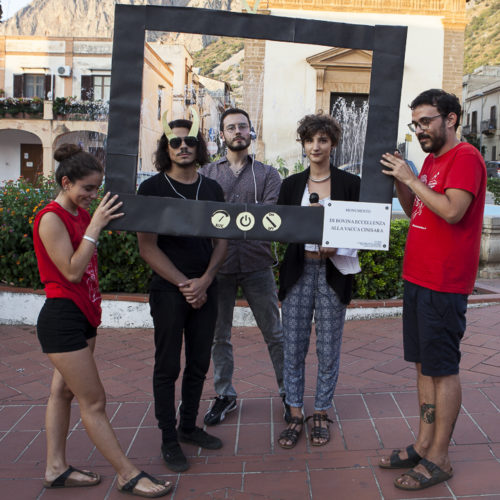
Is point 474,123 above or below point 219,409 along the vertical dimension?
above

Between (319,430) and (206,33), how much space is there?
2383mm

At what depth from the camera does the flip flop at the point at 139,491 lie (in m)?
2.68

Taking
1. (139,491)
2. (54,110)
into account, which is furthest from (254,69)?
(54,110)

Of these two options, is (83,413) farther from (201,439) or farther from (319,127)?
(319,127)

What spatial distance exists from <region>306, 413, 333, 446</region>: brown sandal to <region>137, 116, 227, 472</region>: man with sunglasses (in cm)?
81

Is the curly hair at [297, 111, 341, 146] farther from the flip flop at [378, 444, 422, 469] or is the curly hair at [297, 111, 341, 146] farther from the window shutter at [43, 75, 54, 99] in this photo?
the window shutter at [43, 75, 54, 99]

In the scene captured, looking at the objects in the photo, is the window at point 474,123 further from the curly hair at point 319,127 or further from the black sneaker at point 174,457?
the black sneaker at point 174,457

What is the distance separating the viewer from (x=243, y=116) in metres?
3.56

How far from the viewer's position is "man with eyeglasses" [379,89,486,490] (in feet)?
8.43

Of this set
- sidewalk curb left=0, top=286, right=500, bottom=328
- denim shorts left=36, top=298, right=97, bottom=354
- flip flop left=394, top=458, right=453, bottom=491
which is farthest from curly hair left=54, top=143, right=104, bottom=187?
sidewalk curb left=0, top=286, right=500, bottom=328

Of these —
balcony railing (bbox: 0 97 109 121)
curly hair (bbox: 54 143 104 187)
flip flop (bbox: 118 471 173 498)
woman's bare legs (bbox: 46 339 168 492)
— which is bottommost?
flip flop (bbox: 118 471 173 498)

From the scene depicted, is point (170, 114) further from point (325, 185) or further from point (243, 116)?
point (325, 185)

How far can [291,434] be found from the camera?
328 centimetres

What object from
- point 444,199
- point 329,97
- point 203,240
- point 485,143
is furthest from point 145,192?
point 485,143
